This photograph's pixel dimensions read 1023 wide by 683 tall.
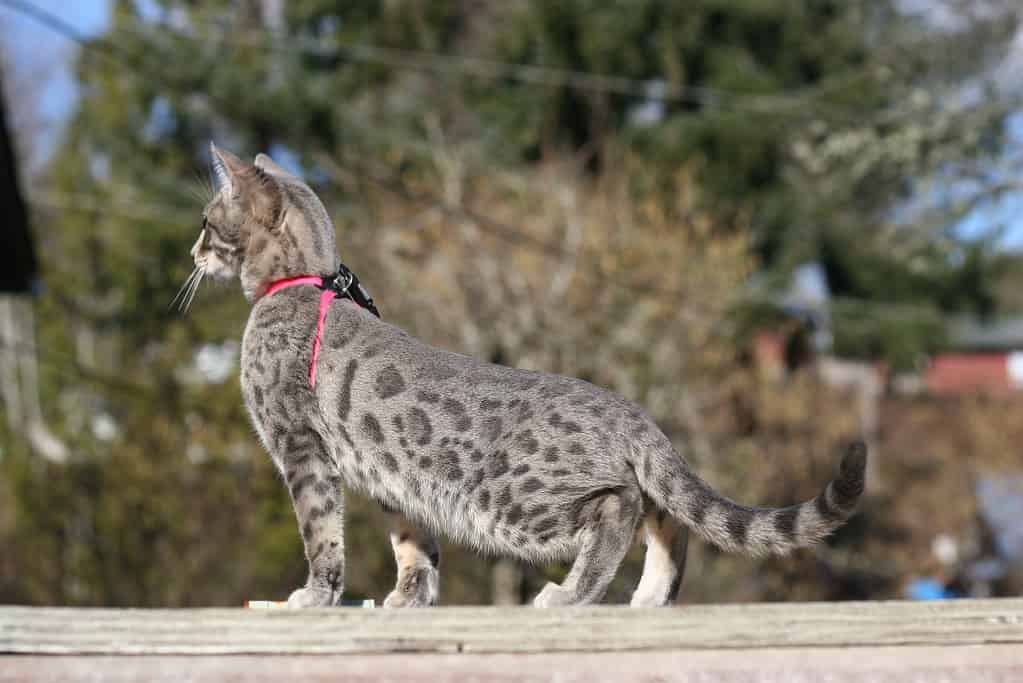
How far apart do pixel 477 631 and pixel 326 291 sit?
65.2 inches

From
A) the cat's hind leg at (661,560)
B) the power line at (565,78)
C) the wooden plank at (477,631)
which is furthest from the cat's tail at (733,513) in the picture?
the power line at (565,78)

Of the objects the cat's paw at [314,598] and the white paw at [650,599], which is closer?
the cat's paw at [314,598]

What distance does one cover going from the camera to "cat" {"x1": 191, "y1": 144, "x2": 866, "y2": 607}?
3.32 meters

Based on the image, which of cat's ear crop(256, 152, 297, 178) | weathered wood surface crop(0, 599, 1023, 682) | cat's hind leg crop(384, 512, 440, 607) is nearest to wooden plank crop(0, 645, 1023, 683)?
weathered wood surface crop(0, 599, 1023, 682)

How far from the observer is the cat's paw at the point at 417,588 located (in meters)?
3.66

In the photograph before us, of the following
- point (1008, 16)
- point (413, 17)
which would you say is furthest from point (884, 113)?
point (413, 17)

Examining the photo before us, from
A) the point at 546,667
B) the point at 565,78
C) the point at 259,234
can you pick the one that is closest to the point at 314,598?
the point at 546,667

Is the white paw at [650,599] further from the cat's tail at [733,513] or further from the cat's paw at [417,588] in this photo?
the cat's paw at [417,588]

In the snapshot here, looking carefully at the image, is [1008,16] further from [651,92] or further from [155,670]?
[155,670]

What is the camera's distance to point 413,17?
23.8 m

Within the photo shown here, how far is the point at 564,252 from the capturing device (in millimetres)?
14516

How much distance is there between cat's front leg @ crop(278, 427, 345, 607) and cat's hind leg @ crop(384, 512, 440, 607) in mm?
227

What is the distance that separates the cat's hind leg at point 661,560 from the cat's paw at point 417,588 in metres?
0.62

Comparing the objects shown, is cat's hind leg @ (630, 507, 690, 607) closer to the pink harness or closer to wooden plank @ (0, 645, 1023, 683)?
wooden plank @ (0, 645, 1023, 683)
